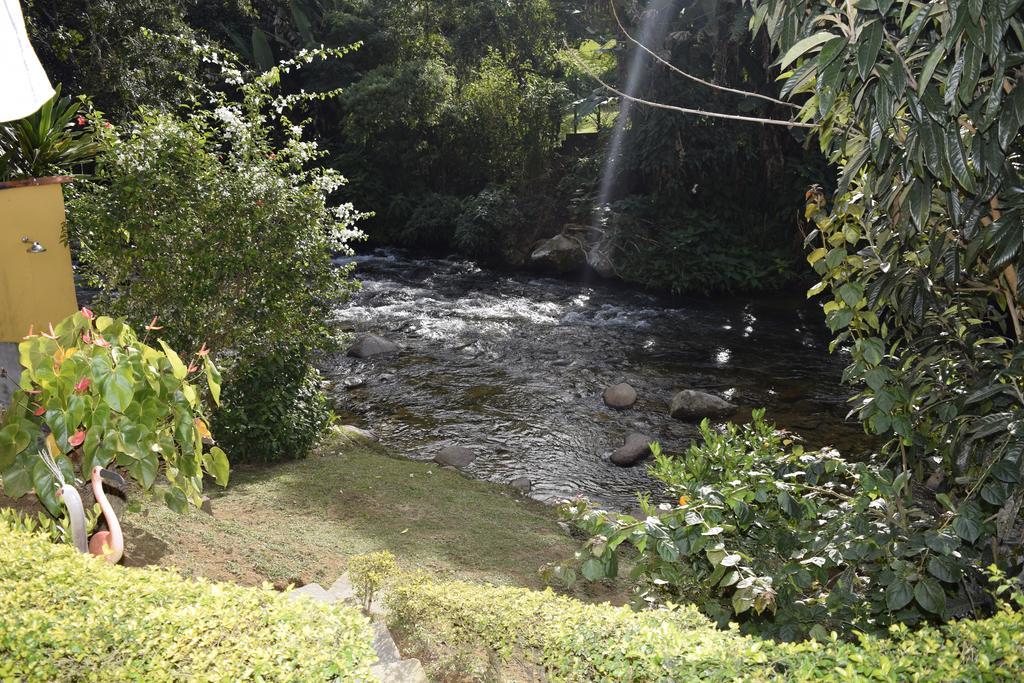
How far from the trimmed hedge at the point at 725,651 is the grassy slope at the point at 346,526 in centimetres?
205

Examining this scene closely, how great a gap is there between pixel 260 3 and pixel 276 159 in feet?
59.8

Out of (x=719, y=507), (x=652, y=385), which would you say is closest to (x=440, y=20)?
(x=652, y=385)

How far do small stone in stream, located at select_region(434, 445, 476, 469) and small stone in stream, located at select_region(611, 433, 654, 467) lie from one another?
4.55ft

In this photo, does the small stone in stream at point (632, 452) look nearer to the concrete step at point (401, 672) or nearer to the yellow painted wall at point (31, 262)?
the yellow painted wall at point (31, 262)

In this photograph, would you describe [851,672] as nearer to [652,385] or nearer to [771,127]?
[652,385]

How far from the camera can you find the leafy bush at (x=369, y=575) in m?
3.66

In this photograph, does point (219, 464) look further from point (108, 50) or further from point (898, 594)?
point (108, 50)

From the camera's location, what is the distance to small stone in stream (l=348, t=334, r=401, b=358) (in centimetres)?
1107

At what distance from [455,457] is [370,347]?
12.7 feet

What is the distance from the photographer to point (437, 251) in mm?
19375

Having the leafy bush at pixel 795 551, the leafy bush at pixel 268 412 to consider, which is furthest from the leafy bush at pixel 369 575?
the leafy bush at pixel 268 412

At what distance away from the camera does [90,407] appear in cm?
306

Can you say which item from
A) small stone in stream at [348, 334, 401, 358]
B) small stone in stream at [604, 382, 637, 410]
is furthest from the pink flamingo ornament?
small stone in stream at [348, 334, 401, 358]

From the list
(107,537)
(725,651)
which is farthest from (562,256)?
(725,651)
